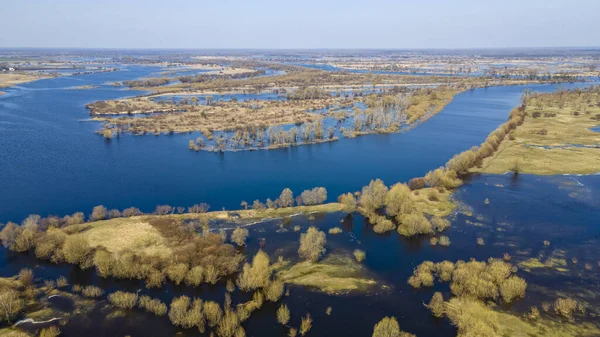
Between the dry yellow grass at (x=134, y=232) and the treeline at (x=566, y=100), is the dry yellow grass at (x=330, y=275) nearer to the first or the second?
the dry yellow grass at (x=134, y=232)

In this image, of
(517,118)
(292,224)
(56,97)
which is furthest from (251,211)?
(56,97)

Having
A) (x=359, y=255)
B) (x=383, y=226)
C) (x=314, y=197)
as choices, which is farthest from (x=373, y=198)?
(x=359, y=255)

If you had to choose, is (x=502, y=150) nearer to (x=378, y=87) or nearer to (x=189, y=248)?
(x=189, y=248)

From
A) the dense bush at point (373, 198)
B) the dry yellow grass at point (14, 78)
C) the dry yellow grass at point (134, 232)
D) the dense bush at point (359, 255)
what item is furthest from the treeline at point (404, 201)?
the dry yellow grass at point (14, 78)

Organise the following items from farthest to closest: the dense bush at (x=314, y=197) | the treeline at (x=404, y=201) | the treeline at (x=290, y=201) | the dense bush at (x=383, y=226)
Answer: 1. the dense bush at (x=314, y=197)
2. the treeline at (x=290, y=201)
3. the dense bush at (x=383, y=226)
4. the treeline at (x=404, y=201)

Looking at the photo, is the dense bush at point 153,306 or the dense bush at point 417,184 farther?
the dense bush at point 417,184

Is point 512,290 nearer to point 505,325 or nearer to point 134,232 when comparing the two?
point 505,325

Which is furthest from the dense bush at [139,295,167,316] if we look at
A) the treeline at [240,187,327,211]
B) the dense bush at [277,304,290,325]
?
the treeline at [240,187,327,211]
